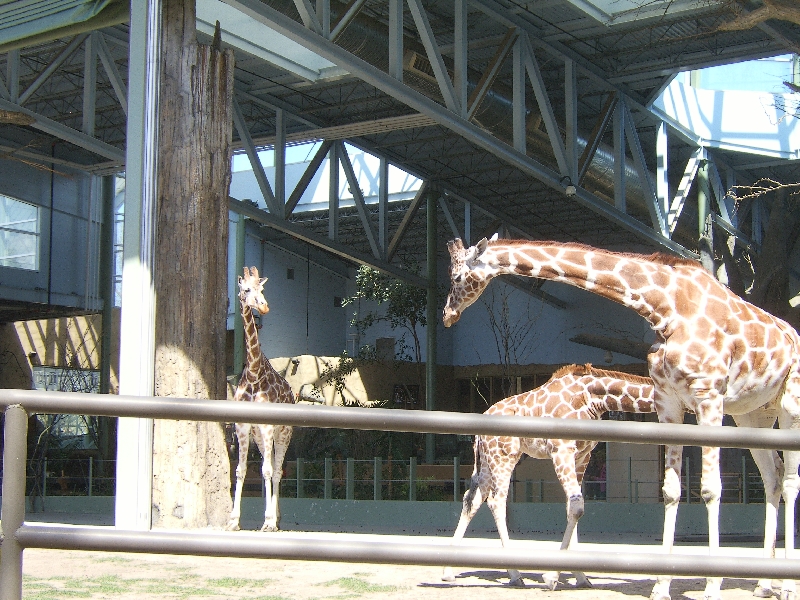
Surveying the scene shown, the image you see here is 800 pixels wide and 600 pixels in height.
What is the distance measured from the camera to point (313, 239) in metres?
18.5

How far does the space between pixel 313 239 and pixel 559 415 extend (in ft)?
36.9

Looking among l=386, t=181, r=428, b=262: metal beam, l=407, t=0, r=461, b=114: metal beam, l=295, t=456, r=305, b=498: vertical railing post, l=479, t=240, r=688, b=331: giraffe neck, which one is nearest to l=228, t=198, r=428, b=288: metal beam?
l=386, t=181, r=428, b=262: metal beam

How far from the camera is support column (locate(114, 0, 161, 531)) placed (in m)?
7.76

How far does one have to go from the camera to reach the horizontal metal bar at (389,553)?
2.67 metres

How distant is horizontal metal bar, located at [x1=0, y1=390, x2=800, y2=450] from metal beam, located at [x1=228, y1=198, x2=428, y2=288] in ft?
47.3

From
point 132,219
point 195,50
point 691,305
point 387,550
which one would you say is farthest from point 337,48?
point 387,550

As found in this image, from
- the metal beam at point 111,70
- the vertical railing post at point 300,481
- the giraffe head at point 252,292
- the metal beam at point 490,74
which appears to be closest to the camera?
the giraffe head at point 252,292

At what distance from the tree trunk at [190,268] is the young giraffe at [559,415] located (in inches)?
85.0

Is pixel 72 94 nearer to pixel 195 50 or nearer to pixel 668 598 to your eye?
pixel 195 50

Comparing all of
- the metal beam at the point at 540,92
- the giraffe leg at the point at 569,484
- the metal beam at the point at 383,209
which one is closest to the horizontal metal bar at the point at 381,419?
the giraffe leg at the point at 569,484

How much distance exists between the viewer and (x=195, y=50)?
27.6 feet

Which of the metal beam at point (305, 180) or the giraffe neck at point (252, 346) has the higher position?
the metal beam at point (305, 180)

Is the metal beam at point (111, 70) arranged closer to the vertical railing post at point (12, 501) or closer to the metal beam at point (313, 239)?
the metal beam at point (313, 239)

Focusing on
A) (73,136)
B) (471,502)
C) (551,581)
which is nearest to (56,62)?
(73,136)
